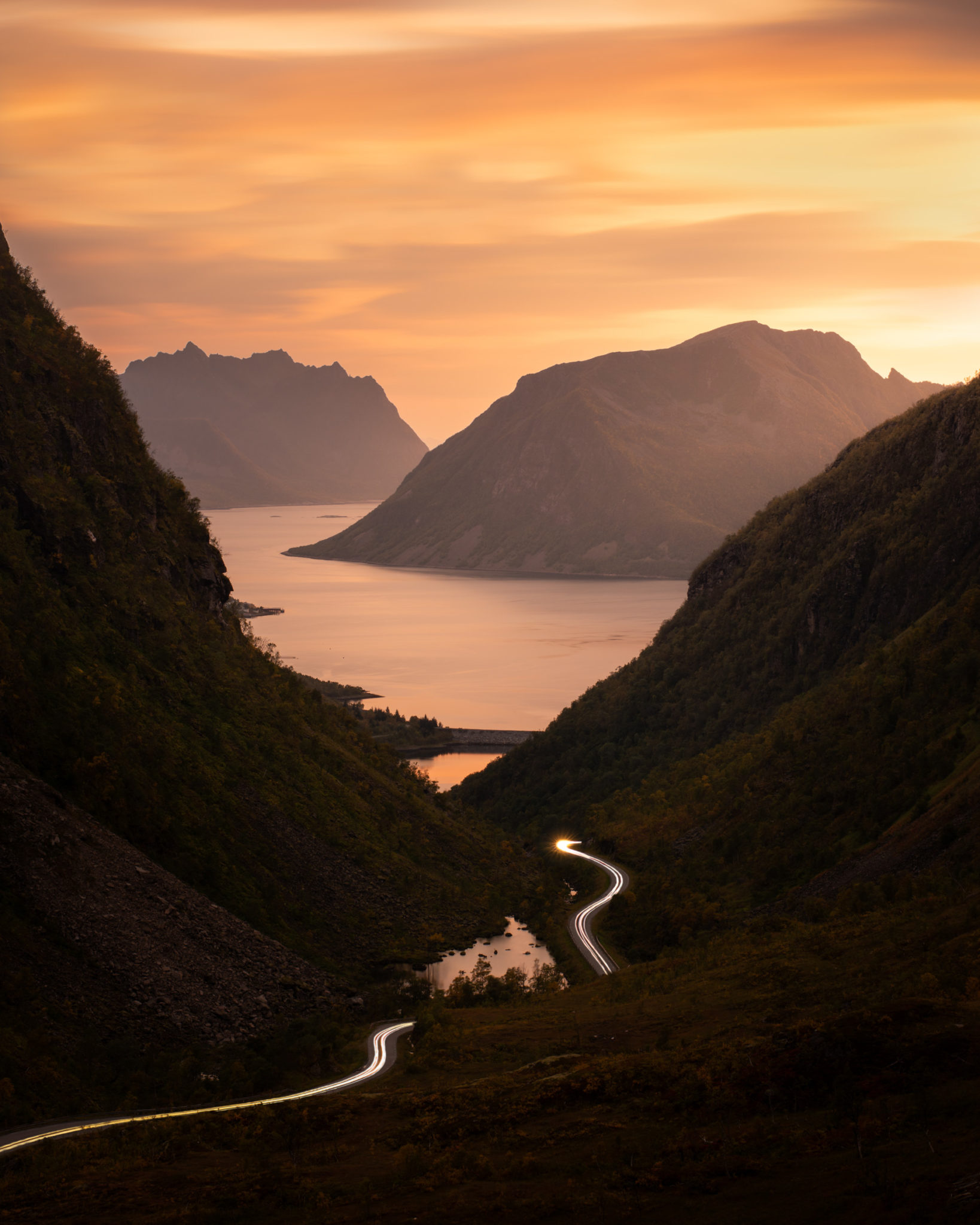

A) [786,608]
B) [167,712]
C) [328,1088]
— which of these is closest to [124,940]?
[328,1088]

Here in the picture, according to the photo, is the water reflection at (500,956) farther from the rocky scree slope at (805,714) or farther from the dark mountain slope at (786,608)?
the dark mountain slope at (786,608)

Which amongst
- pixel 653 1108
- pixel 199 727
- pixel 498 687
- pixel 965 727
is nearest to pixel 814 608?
pixel 965 727

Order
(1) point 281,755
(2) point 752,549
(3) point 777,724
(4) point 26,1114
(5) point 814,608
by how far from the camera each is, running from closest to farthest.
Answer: (4) point 26,1114
(1) point 281,755
(3) point 777,724
(5) point 814,608
(2) point 752,549

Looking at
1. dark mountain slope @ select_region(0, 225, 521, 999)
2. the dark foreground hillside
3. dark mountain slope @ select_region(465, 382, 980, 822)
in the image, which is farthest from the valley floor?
dark mountain slope @ select_region(465, 382, 980, 822)

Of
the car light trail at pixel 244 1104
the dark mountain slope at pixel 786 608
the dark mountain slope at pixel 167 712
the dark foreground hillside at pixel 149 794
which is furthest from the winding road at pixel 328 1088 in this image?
the dark mountain slope at pixel 786 608

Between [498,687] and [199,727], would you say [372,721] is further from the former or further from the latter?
[199,727]

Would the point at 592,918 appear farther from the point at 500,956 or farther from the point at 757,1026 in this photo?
the point at 757,1026
